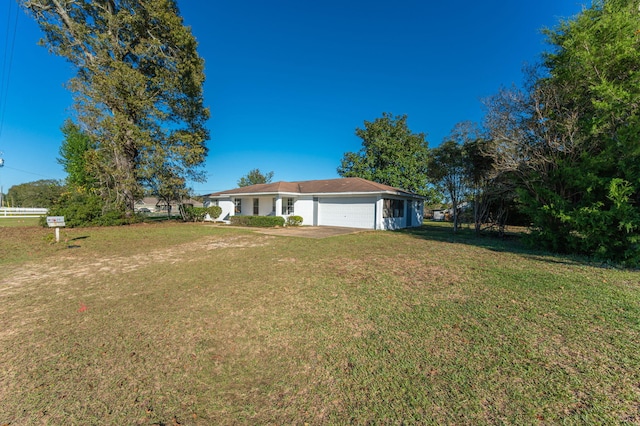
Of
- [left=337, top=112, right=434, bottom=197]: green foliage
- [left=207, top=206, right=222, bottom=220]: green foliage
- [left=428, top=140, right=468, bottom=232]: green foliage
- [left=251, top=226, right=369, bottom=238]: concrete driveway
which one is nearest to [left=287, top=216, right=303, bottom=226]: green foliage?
[left=251, top=226, right=369, bottom=238]: concrete driveway

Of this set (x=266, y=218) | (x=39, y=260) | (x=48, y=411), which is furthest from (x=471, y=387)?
(x=266, y=218)

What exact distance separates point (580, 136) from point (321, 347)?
10408 millimetres

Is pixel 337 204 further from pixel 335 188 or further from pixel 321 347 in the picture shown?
pixel 321 347

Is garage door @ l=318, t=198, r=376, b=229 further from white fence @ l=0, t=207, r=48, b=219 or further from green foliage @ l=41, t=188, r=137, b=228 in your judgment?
white fence @ l=0, t=207, r=48, b=219

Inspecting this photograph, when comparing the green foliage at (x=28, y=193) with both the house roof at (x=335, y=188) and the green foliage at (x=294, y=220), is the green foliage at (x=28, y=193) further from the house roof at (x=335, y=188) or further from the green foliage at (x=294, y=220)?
the green foliage at (x=294, y=220)

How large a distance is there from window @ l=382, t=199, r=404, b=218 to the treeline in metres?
6.25

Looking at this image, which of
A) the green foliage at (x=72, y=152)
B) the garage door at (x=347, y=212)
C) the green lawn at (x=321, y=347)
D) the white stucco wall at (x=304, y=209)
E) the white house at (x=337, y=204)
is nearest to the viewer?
the green lawn at (x=321, y=347)

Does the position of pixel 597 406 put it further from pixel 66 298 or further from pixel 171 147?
pixel 171 147

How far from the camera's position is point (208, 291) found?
5.01 m

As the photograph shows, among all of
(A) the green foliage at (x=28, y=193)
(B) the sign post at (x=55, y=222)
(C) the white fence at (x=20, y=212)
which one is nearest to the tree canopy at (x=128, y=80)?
(B) the sign post at (x=55, y=222)

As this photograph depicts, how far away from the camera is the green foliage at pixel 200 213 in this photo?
72.9 ft

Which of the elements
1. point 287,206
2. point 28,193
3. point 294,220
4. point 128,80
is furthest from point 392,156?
point 28,193

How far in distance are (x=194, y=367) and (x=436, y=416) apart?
2313 mm

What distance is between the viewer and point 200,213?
2242 cm
